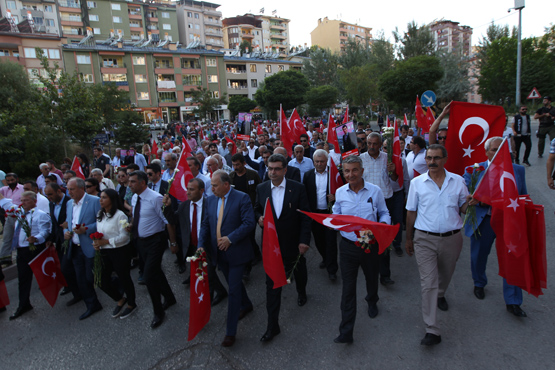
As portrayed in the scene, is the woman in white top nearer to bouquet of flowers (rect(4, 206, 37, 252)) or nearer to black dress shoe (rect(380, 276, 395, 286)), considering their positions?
bouquet of flowers (rect(4, 206, 37, 252))

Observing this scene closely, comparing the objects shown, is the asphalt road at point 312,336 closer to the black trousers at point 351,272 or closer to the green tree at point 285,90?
the black trousers at point 351,272

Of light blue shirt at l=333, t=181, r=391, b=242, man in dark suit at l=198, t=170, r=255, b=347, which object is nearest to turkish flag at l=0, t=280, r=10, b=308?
→ man in dark suit at l=198, t=170, r=255, b=347

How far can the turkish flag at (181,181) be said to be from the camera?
579cm

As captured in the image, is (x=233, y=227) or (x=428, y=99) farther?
(x=428, y=99)

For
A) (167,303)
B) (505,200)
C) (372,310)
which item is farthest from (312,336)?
(505,200)

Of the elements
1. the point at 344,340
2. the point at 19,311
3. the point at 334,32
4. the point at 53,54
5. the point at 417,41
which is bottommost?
the point at 19,311

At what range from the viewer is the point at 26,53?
50.8 metres

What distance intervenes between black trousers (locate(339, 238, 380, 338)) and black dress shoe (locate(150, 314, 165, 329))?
2358mm

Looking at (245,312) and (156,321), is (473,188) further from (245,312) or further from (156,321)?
(156,321)

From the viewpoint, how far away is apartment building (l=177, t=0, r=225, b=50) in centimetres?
8188

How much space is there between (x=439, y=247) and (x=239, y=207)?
7.36 feet

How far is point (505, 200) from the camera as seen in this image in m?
3.57

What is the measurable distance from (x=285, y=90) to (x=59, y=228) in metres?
45.0

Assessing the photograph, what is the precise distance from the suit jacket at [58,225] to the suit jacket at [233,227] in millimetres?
2565
